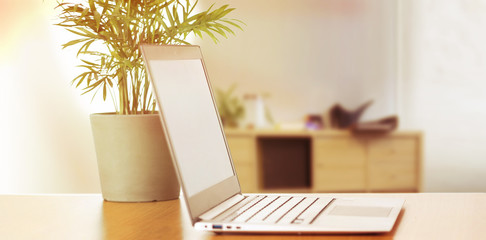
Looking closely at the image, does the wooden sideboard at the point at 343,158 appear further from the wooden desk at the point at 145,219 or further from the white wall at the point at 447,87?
the wooden desk at the point at 145,219

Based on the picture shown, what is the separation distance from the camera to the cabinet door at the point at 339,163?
4797 mm

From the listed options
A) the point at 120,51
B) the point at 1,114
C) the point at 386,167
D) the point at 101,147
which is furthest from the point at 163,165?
the point at 386,167

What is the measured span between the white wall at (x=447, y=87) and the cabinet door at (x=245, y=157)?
4.06ft

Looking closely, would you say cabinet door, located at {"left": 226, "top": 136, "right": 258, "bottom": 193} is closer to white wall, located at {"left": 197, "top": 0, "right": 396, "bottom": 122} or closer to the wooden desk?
white wall, located at {"left": 197, "top": 0, "right": 396, "bottom": 122}

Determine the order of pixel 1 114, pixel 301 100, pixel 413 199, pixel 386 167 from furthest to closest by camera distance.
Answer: pixel 301 100, pixel 386 167, pixel 1 114, pixel 413 199

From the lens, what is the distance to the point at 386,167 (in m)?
4.78

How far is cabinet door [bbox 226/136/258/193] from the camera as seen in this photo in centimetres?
479

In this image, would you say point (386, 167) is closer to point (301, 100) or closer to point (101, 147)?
point (301, 100)

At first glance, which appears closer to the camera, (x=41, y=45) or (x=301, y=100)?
(x=41, y=45)

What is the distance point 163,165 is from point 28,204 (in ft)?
0.92

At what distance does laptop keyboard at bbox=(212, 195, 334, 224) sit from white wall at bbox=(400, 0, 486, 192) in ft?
13.2

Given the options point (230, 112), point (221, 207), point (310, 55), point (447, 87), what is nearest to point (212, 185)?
point (221, 207)

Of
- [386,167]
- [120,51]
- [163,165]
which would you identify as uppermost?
[120,51]

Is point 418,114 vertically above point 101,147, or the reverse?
point 101,147
